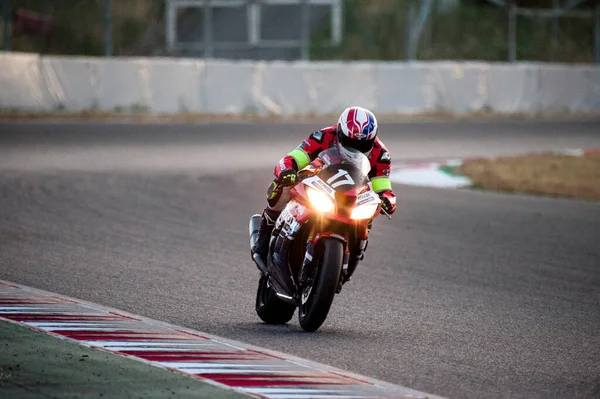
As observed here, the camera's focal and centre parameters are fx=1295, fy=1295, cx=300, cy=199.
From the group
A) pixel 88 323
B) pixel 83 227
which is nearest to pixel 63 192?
pixel 83 227

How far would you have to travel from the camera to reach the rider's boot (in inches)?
341

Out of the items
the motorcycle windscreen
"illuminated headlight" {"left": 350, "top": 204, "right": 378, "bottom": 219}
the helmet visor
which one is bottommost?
"illuminated headlight" {"left": 350, "top": 204, "right": 378, "bottom": 219}

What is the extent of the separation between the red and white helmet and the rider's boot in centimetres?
87

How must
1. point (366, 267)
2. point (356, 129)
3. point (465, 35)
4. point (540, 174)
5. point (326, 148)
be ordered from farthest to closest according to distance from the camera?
1. point (465, 35)
2. point (540, 174)
3. point (366, 267)
4. point (326, 148)
5. point (356, 129)

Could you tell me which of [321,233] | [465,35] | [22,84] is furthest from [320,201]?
[465,35]

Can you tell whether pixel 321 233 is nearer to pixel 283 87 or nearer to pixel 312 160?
pixel 312 160

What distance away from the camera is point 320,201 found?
7863 mm

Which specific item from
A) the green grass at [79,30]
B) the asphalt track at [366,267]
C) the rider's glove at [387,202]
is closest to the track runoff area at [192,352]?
the asphalt track at [366,267]

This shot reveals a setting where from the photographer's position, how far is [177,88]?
31.3 m

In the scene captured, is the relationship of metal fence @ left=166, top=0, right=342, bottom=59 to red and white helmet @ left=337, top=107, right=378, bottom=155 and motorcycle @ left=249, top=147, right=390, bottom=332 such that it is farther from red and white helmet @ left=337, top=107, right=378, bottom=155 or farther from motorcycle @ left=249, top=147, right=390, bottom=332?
red and white helmet @ left=337, top=107, right=378, bottom=155

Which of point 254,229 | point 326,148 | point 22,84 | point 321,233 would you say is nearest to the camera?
point 321,233

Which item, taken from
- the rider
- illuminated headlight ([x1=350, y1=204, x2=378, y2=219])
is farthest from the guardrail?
illuminated headlight ([x1=350, y1=204, x2=378, y2=219])

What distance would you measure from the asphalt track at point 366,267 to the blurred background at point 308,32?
70.9ft

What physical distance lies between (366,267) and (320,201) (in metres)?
3.54
